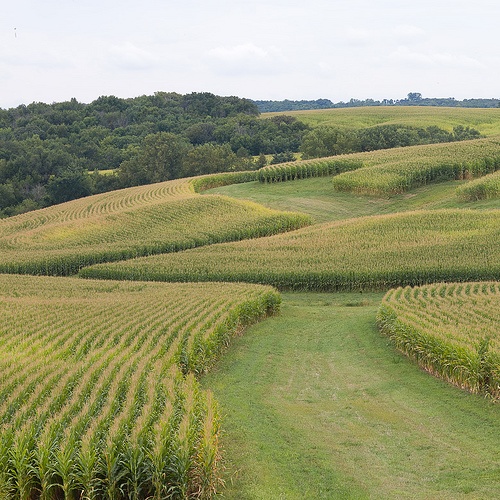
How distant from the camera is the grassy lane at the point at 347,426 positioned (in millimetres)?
12188

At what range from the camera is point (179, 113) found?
473 feet

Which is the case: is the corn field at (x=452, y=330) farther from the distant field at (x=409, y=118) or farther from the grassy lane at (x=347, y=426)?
the distant field at (x=409, y=118)

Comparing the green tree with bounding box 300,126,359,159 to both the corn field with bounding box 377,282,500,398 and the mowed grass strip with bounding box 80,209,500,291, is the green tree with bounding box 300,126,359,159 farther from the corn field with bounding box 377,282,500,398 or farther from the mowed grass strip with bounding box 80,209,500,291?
the corn field with bounding box 377,282,500,398

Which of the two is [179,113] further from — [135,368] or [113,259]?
[135,368]

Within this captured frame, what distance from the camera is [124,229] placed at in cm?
5191

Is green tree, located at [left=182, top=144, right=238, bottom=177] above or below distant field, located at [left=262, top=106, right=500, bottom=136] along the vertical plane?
below

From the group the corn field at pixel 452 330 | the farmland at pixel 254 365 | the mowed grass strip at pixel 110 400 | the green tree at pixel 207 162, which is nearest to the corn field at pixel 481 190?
the farmland at pixel 254 365

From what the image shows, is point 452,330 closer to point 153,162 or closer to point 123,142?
point 153,162

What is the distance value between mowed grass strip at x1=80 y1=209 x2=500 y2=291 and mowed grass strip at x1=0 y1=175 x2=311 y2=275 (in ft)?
9.90

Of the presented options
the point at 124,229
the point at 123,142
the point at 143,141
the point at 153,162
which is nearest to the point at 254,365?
the point at 124,229

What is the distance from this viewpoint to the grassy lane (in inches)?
480

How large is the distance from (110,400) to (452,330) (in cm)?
1115

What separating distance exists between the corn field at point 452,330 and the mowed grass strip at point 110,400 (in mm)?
6160

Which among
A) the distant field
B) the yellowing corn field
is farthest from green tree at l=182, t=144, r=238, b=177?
the distant field
